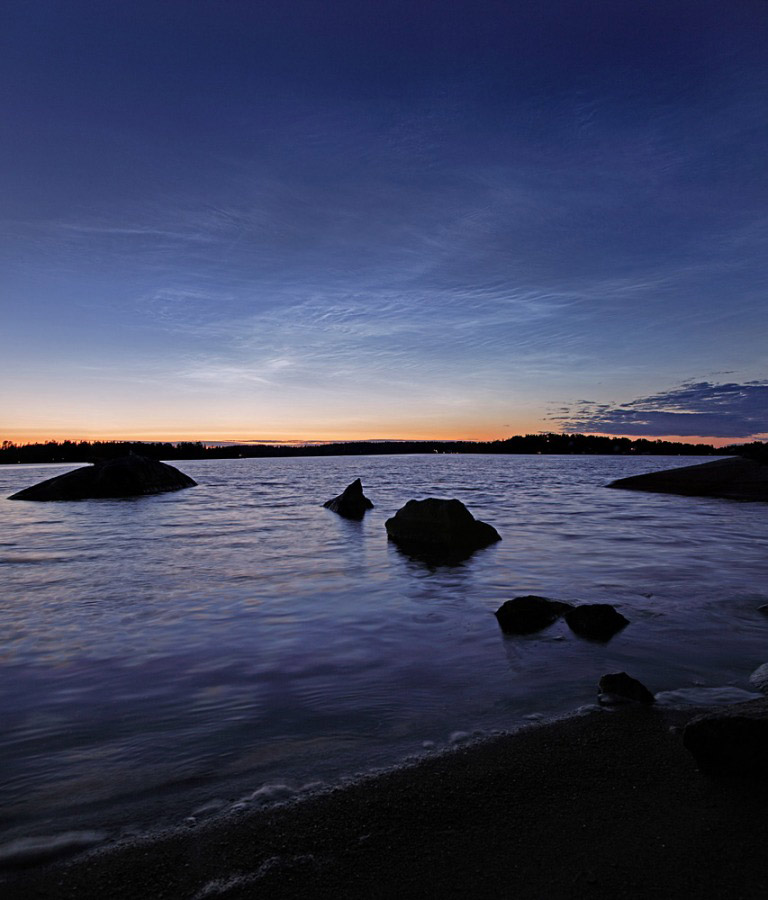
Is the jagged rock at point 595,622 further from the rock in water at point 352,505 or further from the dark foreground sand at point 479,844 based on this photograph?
the rock in water at point 352,505

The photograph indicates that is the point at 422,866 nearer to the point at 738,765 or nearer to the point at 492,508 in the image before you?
the point at 738,765

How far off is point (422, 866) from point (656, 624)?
4805 mm

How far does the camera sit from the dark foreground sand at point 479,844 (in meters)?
2.07

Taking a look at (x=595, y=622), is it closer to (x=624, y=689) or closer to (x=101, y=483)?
(x=624, y=689)

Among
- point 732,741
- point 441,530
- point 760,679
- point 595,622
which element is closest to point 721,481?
point 441,530

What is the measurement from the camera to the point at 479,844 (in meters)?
2.32

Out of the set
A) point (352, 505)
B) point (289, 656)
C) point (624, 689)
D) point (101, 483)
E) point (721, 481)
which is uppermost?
point (101, 483)

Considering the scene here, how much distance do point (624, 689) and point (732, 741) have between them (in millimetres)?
1158

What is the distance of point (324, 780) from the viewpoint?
2.95 meters

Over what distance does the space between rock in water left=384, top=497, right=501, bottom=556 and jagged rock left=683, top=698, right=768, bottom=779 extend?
8.10 metres

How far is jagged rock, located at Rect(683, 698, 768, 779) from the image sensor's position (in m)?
2.71

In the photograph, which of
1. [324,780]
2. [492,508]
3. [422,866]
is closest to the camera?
[422,866]

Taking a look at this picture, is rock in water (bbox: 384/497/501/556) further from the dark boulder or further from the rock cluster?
the dark boulder

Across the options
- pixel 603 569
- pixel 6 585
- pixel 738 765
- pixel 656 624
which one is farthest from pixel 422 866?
pixel 6 585
